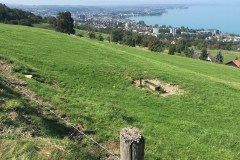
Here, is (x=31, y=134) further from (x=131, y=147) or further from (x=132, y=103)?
(x=132, y=103)

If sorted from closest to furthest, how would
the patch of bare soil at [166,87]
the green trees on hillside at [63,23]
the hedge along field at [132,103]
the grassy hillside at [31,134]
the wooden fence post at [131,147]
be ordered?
1. the wooden fence post at [131,147]
2. the grassy hillside at [31,134]
3. the hedge along field at [132,103]
4. the patch of bare soil at [166,87]
5. the green trees on hillside at [63,23]

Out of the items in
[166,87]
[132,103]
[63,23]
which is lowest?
[63,23]

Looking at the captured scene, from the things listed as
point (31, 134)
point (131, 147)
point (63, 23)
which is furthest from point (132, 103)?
point (63, 23)

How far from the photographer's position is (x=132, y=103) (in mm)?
14211

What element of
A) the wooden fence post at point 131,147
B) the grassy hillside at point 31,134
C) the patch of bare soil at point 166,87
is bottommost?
the patch of bare soil at point 166,87

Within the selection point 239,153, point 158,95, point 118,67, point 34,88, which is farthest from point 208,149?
point 118,67

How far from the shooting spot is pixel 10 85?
491 inches

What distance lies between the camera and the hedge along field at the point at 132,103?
11.0 m

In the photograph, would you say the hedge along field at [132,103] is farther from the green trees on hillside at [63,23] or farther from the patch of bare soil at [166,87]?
the green trees on hillside at [63,23]

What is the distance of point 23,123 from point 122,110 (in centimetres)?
454

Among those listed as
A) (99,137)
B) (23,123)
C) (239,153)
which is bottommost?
(239,153)

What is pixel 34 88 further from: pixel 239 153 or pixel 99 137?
pixel 239 153

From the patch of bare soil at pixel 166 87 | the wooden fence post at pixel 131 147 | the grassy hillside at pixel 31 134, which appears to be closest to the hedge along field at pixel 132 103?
the patch of bare soil at pixel 166 87

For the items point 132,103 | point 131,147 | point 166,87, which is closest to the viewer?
point 131,147
